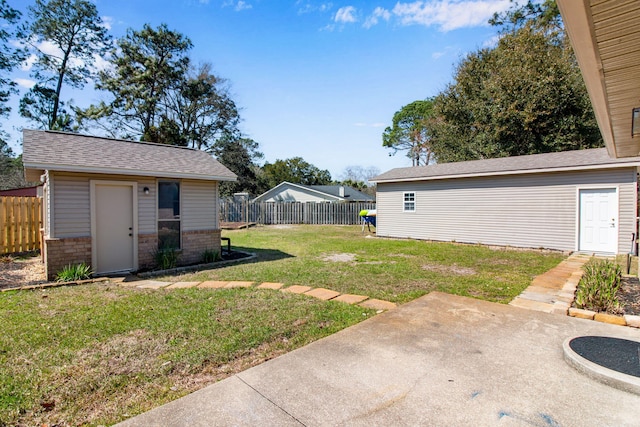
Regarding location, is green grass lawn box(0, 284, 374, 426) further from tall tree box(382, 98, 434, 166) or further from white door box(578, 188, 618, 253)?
tall tree box(382, 98, 434, 166)

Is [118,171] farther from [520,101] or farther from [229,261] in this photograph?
[520,101]

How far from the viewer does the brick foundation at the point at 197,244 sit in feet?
26.2

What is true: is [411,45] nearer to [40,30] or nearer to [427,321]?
[427,321]

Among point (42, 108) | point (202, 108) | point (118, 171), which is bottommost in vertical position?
point (118, 171)

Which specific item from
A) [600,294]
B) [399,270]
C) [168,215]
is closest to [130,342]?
[168,215]

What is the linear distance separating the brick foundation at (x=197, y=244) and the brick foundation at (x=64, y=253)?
1.95m

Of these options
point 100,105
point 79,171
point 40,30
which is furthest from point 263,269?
point 40,30

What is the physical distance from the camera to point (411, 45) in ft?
37.6

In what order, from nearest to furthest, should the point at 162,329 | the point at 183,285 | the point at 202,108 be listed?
the point at 162,329
the point at 183,285
the point at 202,108

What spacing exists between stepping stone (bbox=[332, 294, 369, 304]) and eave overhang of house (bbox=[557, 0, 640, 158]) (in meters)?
3.63

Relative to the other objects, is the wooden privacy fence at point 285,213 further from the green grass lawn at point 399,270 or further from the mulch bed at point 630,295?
the mulch bed at point 630,295

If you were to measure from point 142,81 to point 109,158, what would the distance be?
20997 mm

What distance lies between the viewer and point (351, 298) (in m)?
4.87

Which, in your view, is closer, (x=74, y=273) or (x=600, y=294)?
(x=600, y=294)
